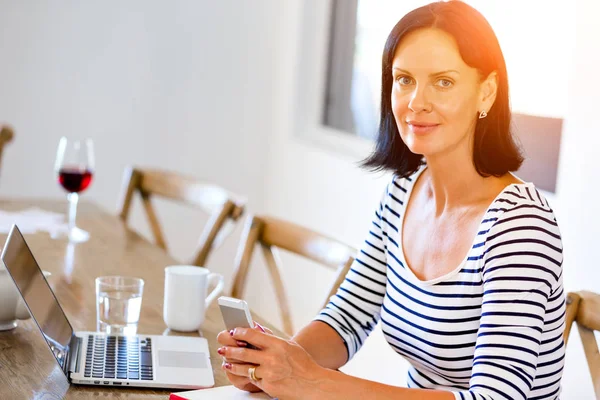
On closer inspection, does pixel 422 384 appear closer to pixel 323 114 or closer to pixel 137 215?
pixel 323 114

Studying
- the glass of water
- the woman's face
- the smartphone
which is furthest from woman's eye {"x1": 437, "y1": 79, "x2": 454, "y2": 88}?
the glass of water

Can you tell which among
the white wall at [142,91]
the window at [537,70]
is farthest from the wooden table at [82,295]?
the white wall at [142,91]

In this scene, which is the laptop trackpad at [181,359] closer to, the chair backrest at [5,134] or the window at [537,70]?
the window at [537,70]

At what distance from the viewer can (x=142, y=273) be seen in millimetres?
1712

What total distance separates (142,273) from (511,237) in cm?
80

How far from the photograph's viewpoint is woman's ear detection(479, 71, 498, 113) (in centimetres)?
133

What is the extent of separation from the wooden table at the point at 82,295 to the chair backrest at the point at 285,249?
163mm

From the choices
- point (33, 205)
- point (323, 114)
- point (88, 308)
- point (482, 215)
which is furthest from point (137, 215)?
point (482, 215)

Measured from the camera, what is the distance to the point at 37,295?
1184 millimetres

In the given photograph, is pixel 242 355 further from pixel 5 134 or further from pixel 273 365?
pixel 5 134

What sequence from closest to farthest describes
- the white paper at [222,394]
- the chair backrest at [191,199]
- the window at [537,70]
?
the white paper at [222,394]
the window at [537,70]
the chair backrest at [191,199]

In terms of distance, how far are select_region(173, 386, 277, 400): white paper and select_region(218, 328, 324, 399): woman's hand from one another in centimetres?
2

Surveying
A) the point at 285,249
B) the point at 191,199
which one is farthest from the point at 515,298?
the point at 191,199

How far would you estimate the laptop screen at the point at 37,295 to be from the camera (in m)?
1.13
